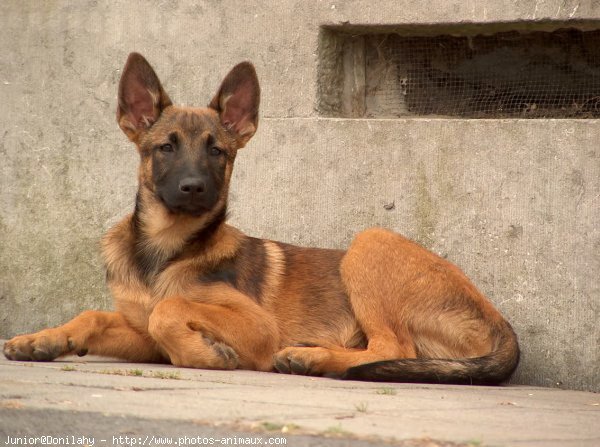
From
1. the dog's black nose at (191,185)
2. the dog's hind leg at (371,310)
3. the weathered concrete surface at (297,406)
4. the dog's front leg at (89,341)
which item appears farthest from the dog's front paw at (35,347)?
the dog's hind leg at (371,310)

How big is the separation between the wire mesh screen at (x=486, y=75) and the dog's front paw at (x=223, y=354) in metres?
2.29

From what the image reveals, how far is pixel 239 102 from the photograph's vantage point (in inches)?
261

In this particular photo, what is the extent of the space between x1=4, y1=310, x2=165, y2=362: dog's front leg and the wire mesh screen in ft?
7.75

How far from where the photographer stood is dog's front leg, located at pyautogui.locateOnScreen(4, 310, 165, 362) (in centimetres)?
560

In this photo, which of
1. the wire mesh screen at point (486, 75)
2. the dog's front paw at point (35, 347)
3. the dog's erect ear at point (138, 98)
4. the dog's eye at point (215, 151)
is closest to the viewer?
the dog's front paw at point (35, 347)

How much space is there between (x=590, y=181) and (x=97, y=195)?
3402 mm

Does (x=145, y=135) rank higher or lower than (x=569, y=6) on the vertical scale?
lower

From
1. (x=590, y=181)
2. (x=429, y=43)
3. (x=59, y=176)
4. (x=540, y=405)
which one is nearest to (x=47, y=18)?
(x=59, y=176)

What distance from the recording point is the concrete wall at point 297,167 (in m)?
6.28

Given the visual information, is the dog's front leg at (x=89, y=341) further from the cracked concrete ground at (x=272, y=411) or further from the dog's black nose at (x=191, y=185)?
the dog's black nose at (x=191, y=185)

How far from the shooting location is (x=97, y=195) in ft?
24.1

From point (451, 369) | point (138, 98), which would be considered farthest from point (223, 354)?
point (138, 98)

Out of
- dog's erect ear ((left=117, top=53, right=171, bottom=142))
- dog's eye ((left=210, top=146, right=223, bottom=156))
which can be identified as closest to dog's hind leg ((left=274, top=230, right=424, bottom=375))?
dog's eye ((left=210, top=146, right=223, bottom=156))

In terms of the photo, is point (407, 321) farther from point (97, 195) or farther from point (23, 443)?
point (23, 443)
